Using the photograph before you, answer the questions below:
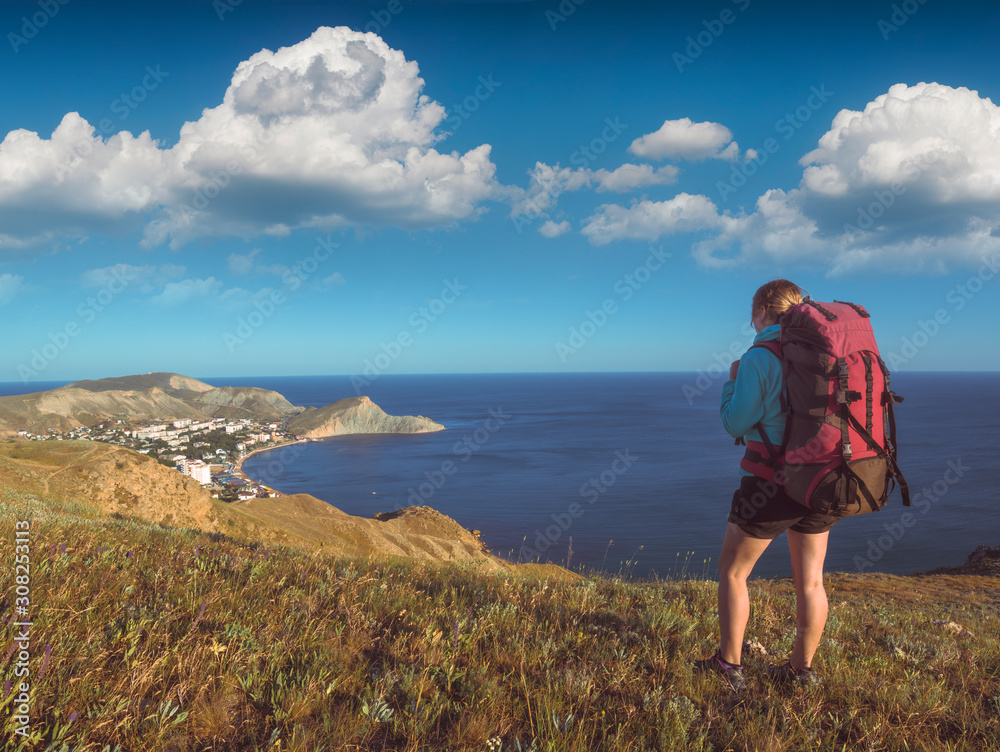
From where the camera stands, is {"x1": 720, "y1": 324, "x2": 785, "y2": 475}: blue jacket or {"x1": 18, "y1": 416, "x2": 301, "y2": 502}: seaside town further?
{"x1": 18, "y1": 416, "x2": 301, "y2": 502}: seaside town

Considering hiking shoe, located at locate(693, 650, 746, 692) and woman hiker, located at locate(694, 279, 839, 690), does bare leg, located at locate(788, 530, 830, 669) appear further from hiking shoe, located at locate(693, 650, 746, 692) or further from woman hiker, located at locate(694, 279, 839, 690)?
hiking shoe, located at locate(693, 650, 746, 692)

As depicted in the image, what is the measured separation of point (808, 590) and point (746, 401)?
4.43 ft

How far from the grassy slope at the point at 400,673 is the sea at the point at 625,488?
8109 millimetres

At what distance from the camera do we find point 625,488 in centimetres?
7475

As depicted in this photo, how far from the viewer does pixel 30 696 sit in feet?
6.81

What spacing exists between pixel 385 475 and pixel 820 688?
96.8m

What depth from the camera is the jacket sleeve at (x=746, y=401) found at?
9.78 ft

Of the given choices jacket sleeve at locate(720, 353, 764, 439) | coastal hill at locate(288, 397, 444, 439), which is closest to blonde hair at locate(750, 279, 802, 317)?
jacket sleeve at locate(720, 353, 764, 439)

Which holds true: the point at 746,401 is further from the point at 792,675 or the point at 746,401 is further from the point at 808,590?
the point at 792,675

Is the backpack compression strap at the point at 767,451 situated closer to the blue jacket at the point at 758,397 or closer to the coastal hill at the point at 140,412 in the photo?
the blue jacket at the point at 758,397

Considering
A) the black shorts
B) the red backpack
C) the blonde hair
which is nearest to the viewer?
the red backpack

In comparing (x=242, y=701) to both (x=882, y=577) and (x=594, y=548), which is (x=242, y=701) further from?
(x=594, y=548)

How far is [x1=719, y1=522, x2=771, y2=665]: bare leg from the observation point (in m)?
3.15

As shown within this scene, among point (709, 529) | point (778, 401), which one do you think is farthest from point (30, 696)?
point (709, 529)
